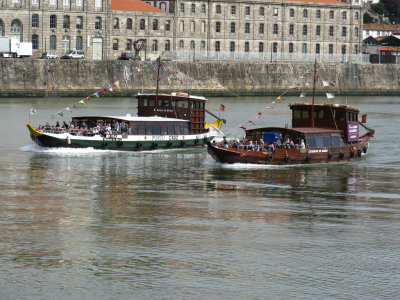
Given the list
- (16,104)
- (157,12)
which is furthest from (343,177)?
(157,12)

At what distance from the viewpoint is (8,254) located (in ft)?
94.7

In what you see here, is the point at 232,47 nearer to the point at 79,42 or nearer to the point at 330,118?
the point at 79,42

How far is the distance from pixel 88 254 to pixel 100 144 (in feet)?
92.9

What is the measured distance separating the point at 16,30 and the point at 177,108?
6334cm

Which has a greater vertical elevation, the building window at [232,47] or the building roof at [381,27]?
the building roof at [381,27]

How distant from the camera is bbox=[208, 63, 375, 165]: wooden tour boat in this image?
50.6 metres

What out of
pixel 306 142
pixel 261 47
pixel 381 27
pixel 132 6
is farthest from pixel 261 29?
pixel 306 142

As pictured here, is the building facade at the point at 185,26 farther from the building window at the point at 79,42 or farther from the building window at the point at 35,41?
the building window at the point at 35,41

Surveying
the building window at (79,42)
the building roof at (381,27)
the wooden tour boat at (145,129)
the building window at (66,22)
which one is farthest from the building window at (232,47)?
the wooden tour boat at (145,129)

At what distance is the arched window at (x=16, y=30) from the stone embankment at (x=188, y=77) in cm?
1100

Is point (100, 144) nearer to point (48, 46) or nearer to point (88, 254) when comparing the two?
point (88, 254)

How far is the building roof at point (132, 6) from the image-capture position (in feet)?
436

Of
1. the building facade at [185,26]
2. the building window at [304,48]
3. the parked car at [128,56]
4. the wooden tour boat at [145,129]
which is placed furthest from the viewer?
the building window at [304,48]

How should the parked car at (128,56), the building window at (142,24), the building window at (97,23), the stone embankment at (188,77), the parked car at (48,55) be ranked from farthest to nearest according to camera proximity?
the building window at (142,24) → the building window at (97,23) → the parked car at (128,56) → the parked car at (48,55) → the stone embankment at (188,77)
